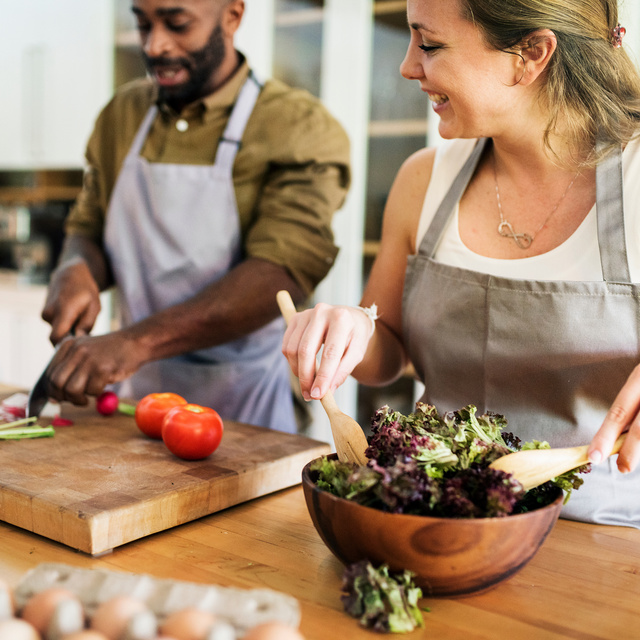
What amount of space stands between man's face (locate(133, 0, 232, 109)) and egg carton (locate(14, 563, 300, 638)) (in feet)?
4.49

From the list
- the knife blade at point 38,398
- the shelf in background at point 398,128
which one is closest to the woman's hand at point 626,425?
A: the knife blade at point 38,398

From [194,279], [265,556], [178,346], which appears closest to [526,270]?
[265,556]

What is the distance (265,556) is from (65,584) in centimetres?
31

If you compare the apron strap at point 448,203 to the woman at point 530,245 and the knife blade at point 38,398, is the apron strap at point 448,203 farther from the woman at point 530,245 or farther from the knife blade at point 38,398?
the knife blade at point 38,398

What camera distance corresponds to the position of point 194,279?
1857mm

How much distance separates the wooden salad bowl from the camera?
2.39 ft

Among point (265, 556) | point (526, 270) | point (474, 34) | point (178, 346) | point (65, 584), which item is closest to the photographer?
point (65, 584)

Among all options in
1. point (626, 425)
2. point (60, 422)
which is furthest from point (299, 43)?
point (626, 425)

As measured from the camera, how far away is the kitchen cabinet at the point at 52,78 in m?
3.54

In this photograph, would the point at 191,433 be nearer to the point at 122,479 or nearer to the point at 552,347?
the point at 122,479

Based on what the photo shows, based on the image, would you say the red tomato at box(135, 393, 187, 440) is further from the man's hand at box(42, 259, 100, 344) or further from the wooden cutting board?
the man's hand at box(42, 259, 100, 344)

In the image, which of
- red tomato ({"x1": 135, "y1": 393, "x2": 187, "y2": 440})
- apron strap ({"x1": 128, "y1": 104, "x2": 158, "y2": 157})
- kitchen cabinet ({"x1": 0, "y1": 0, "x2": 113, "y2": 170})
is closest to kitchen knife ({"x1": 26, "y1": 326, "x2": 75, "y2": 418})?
red tomato ({"x1": 135, "y1": 393, "x2": 187, "y2": 440})

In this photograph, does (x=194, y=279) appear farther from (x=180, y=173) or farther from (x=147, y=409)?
(x=147, y=409)

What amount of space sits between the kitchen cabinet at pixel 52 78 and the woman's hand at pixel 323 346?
2895 mm
